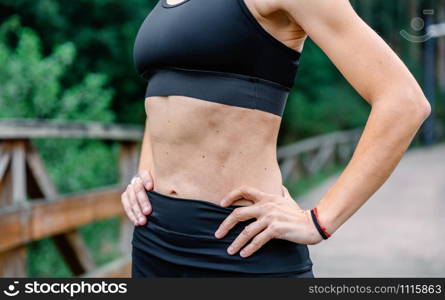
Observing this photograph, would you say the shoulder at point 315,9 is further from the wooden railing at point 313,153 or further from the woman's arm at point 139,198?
the wooden railing at point 313,153

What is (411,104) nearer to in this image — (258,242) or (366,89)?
(366,89)

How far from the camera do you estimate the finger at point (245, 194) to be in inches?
64.0

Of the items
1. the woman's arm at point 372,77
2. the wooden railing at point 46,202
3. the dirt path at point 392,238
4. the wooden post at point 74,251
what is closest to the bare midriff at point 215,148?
the woman's arm at point 372,77

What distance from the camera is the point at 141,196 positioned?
1873 mm

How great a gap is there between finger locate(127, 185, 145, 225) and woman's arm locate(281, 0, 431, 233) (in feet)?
2.06

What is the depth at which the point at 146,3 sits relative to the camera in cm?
1079

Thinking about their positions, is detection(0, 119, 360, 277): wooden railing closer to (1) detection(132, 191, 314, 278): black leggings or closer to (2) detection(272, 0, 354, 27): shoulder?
(1) detection(132, 191, 314, 278): black leggings

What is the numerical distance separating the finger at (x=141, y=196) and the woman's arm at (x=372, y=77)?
2.00 feet

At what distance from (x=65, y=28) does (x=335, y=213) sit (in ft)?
29.4

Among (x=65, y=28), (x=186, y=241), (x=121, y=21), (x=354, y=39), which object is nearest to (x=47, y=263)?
(x=186, y=241)

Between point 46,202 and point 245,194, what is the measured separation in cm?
248

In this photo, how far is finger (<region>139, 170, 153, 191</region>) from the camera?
1893 millimetres

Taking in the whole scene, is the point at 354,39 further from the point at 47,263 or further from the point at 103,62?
the point at 103,62

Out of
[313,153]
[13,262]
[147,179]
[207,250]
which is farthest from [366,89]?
[313,153]
